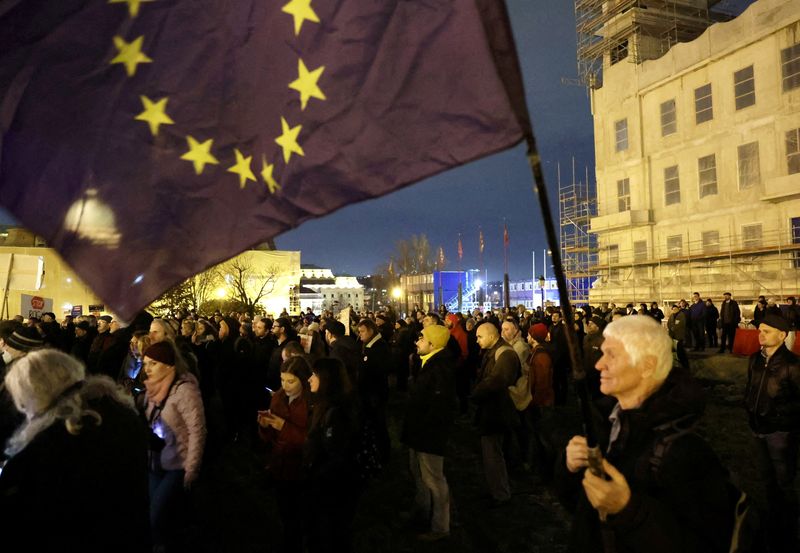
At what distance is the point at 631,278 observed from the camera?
108ft

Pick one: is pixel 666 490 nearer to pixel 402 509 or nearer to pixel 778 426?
pixel 778 426

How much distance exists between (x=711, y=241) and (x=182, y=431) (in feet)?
101

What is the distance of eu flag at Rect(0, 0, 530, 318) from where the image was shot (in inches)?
98.5

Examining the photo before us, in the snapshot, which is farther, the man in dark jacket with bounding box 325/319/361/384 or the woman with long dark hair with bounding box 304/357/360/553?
the man in dark jacket with bounding box 325/319/361/384

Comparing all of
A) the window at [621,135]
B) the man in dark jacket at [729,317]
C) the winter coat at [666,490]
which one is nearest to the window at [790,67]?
the window at [621,135]

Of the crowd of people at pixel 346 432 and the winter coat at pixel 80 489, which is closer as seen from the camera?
the crowd of people at pixel 346 432

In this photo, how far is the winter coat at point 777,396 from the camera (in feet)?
16.2

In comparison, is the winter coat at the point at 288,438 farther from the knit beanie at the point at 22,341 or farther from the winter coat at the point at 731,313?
the winter coat at the point at 731,313

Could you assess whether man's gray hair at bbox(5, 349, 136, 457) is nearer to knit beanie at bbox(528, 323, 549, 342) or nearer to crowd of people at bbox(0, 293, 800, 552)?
crowd of people at bbox(0, 293, 800, 552)

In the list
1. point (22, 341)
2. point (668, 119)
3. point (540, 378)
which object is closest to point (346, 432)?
point (22, 341)

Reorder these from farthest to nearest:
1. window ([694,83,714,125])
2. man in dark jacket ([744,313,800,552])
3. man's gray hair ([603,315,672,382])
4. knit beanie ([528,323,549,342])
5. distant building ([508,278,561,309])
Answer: distant building ([508,278,561,309]) → window ([694,83,714,125]) → knit beanie ([528,323,549,342]) → man in dark jacket ([744,313,800,552]) → man's gray hair ([603,315,672,382])

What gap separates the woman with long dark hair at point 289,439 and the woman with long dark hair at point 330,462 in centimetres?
25

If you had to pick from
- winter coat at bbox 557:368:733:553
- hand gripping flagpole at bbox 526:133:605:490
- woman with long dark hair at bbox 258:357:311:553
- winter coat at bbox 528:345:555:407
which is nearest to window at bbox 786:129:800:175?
winter coat at bbox 528:345:555:407

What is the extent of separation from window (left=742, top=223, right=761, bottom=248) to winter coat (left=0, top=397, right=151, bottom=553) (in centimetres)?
3039
